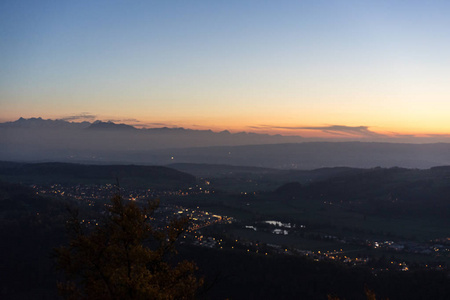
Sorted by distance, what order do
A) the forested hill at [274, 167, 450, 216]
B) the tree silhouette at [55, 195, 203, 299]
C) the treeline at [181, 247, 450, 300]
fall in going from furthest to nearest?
the forested hill at [274, 167, 450, 216]
the treeline at [181, 247, 450, 300]
the tree silhouette at [55, 195, 203, 299]

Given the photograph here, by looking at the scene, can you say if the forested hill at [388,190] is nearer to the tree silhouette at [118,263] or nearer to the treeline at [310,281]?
the treeline at [310,281]

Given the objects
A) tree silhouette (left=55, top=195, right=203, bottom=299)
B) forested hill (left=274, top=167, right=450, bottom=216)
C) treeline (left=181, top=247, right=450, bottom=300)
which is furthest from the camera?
forested hill (left=274, top=167, right=450, bottom=216)

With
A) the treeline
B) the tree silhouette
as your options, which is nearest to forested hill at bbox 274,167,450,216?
the treeline

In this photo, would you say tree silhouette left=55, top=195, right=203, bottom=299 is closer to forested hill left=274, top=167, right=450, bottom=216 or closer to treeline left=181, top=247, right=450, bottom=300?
treeline left=181, top=247, right=450, bottom=300

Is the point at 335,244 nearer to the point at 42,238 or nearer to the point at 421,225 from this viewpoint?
the point at 421,225

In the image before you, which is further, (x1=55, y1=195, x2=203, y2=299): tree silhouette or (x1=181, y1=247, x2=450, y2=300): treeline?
(x1=181, y1=247, x2=450, y2=300): treeline

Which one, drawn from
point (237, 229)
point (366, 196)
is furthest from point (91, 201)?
point (366, 196)

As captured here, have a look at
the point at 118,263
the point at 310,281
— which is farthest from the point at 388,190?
the point at 118,263

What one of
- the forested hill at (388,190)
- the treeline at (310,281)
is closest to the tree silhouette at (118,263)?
the treeline at (310,281)

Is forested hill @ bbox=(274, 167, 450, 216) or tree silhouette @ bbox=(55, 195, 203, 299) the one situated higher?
tree silhouette @ bbox=(55, 195, 203, 299)

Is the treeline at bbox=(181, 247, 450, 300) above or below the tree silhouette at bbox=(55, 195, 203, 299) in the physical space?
below
